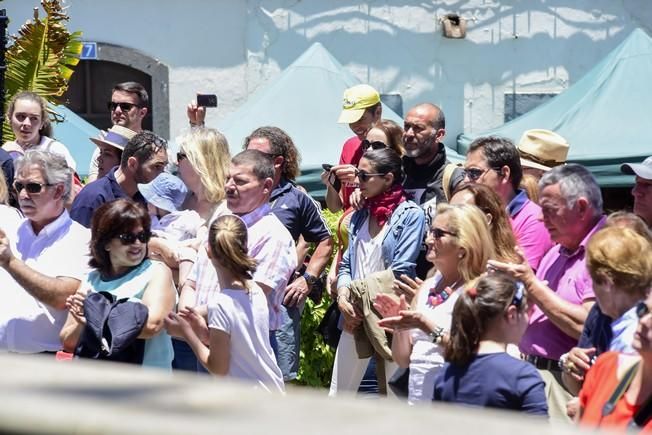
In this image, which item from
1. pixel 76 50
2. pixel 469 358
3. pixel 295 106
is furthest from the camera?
pixel 295 106

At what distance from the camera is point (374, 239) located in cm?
554

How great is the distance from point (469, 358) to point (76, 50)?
7.99 m

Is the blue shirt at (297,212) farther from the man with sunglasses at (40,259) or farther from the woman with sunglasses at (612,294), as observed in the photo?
the woman with sunglasses at (612,294)

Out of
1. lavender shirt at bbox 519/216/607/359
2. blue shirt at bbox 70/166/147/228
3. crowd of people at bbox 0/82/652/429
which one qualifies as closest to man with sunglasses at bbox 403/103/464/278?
crowd of people at bbox 0/82/652/429

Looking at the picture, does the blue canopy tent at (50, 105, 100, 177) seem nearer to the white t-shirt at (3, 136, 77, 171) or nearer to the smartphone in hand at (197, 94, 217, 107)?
the smartphone in hand at (197, 94, 217, 107)

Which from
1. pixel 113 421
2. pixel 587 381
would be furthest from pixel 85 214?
pixel 113 421

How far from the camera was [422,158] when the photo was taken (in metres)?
6.08

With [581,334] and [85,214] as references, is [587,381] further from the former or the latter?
[85,214]

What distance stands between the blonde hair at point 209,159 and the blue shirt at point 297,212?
39 centimetres

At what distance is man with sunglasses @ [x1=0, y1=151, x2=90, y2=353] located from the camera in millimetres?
4707

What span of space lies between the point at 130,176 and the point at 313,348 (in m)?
1.95

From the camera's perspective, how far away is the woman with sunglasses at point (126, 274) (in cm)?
449

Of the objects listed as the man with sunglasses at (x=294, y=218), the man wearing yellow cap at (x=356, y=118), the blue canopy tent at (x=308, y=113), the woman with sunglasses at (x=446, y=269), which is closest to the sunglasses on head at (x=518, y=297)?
the woman with sunglasses at (x=446, y=269)

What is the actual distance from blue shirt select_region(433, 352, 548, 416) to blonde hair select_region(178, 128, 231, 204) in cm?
246
